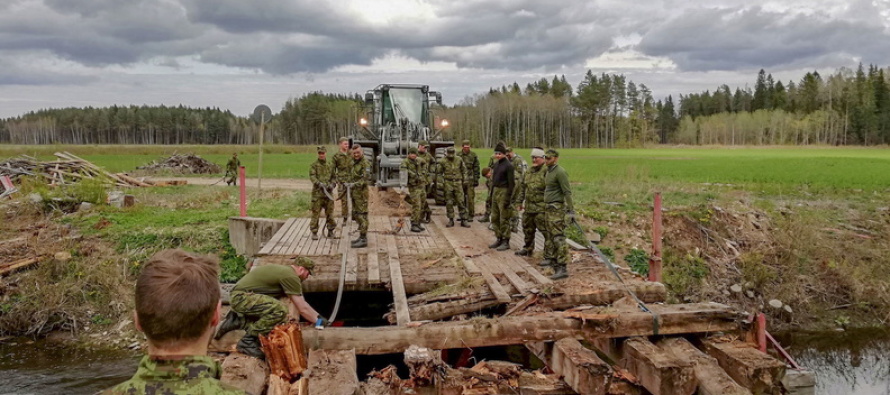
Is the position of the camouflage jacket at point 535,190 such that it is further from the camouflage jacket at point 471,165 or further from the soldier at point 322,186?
the camouflage jacket at point 471,165

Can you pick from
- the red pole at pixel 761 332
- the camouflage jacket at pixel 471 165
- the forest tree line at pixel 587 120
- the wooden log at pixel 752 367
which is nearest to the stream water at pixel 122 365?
the red pole at pixel 761 332

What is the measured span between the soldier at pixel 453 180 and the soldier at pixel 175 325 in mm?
9512

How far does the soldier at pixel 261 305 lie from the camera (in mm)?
5305

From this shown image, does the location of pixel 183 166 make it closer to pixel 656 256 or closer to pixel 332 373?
pixel 656 256

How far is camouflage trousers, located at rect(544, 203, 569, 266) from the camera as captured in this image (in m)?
7.75

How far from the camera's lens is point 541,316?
574 cm

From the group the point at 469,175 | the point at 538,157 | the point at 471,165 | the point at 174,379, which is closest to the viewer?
the point at 174,379

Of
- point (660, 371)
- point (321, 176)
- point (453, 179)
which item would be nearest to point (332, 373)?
point (660, 371)

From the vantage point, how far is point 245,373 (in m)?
4.79

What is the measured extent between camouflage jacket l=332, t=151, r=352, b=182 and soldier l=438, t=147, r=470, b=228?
7.05 feet

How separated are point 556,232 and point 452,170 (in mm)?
3979

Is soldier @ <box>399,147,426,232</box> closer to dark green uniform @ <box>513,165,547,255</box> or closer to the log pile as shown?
dark green uniform @ <box>513,165,547,255</box>

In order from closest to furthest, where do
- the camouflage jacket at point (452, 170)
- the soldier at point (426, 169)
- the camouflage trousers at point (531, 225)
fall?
the camouflage trousers at point (531, 225) < the soldier at point (426, 169) < the camouflage jacket at point (452, 170)

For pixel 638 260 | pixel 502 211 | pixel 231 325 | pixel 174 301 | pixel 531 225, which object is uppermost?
pixel 174 301
